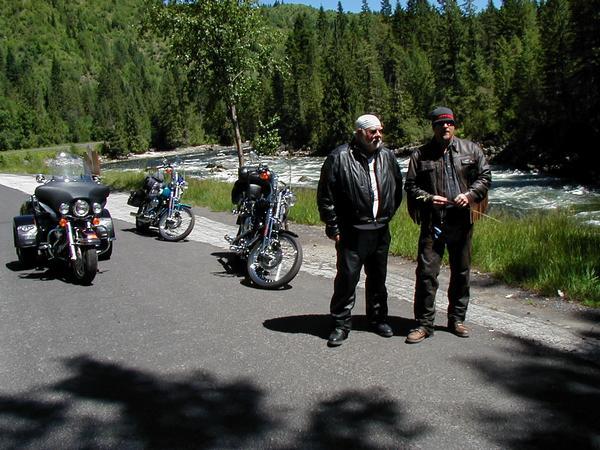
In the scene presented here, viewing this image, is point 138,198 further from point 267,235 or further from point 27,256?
point 267,235

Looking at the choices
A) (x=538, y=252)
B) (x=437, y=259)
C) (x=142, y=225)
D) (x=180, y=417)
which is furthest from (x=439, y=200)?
(x=142, y=225)

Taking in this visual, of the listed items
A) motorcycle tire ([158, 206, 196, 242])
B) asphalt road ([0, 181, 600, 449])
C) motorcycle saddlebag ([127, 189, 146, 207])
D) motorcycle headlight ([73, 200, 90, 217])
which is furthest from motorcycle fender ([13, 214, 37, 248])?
motorcycle saddlebag ([127, 189, 146, 207])

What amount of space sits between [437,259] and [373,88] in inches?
3347

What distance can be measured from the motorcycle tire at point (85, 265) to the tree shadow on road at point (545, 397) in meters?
4.81

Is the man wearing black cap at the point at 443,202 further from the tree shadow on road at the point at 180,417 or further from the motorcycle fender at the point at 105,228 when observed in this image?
the motorcycle fender at the point at 105,228

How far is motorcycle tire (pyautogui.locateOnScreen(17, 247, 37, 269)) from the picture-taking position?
8789 mm

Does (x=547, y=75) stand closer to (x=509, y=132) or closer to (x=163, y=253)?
(x=509, y=132)

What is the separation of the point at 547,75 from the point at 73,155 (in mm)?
46719

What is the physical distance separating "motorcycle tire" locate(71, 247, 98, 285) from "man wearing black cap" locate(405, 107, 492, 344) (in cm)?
424

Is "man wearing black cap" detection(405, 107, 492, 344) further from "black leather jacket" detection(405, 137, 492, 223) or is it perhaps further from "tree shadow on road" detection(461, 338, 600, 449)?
"tree shadow on road" detection(461, 338, 600, 449)

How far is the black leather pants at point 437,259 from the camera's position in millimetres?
4957

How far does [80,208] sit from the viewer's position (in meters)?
7.75

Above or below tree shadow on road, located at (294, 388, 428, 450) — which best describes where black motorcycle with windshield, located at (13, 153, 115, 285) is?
above

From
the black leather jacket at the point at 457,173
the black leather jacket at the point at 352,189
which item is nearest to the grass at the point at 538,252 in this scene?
the black leather jacket at the point at 457,173
